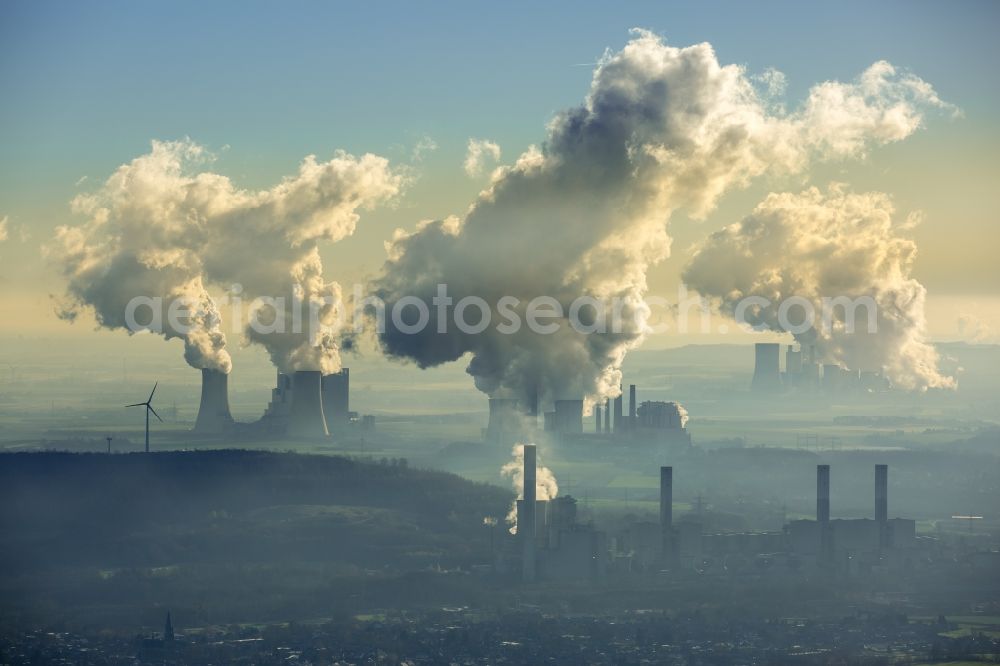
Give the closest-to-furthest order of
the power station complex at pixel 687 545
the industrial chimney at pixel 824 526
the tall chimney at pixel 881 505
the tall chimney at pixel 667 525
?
1. the power station complex at pixel 687 545
2. the tall chimney at pixel 667 525
3. the industrial chimney at pixel 824 526
4. the tall chimney at pixel 881 505

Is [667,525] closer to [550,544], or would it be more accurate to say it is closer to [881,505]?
[550,544]

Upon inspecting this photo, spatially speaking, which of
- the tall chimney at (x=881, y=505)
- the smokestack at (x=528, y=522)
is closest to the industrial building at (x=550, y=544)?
the smokestack at (x=528, y=522)

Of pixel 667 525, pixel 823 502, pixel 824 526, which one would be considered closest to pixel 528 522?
pixel 667 525

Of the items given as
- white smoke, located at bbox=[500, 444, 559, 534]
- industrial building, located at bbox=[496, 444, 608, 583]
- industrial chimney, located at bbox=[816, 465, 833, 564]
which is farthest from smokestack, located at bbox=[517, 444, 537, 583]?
industrial chimney, located at bbox=[816, 465, 833, 564]

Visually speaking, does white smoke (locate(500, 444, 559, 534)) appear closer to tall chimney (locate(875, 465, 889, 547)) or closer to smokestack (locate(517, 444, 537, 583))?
smokestack (locate(517, 444, 537, 583))

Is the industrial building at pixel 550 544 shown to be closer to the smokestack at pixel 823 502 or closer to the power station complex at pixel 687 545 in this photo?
the power station complex at pixel 687 545

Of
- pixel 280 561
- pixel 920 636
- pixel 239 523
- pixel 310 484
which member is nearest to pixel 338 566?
pixel 280 561

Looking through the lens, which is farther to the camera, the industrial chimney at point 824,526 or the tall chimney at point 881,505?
the tall chimney at point 881,505
